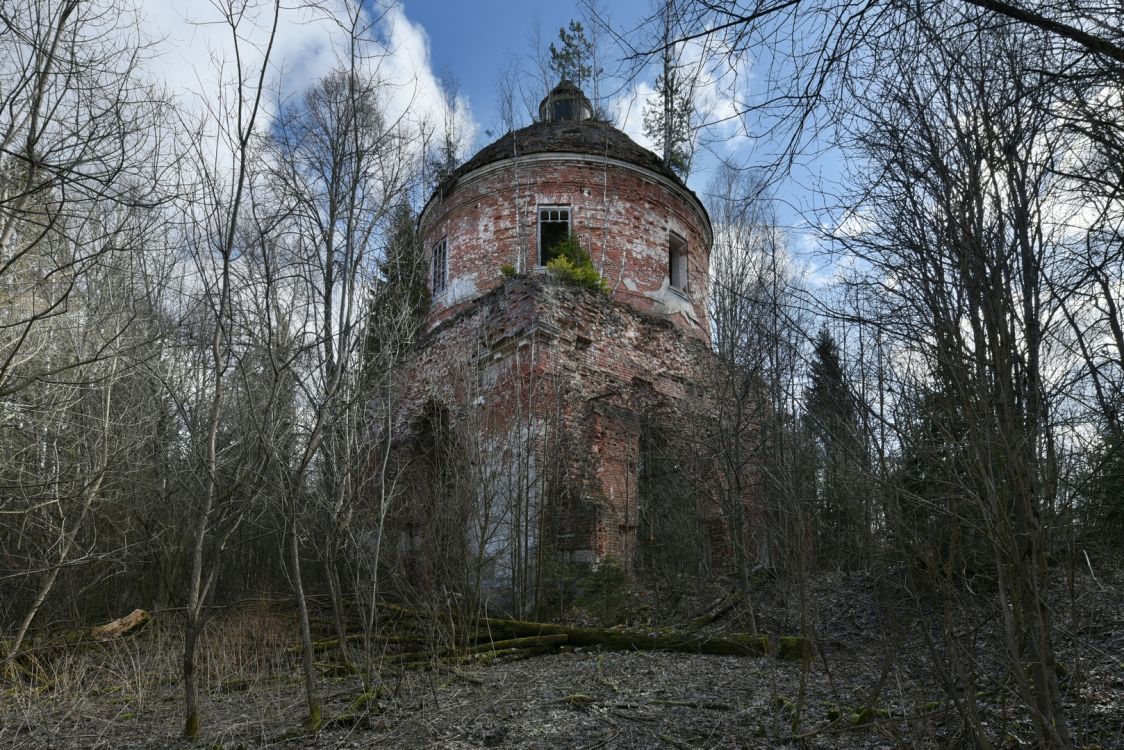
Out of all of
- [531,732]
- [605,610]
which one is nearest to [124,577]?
[605,610]

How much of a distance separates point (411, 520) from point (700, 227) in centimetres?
910

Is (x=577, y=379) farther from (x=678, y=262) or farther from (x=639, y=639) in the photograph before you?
(x=678, y=262)

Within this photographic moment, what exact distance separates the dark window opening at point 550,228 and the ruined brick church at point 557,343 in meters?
0.04

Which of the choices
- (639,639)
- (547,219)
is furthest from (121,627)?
(547,219)

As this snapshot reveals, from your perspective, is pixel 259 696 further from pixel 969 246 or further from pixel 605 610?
pixel 969 246

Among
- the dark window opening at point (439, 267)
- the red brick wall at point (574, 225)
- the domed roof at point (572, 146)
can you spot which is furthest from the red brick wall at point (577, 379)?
the domed roof at point (572, 146)

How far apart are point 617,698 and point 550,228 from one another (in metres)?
10.9

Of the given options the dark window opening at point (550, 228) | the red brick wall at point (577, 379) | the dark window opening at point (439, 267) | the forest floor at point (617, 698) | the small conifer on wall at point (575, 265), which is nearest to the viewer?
the forest floor at point (617, 698)

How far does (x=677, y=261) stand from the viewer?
16.1m

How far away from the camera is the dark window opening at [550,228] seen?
1497 centimetres

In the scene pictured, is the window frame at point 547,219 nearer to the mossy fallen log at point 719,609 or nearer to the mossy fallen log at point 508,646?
the mossy fallen log at point 719,609

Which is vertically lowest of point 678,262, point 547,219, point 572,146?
point 678,262

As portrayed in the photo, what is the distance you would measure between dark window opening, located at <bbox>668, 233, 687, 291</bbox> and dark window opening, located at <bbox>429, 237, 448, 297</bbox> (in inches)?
186

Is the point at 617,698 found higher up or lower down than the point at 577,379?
lower down
